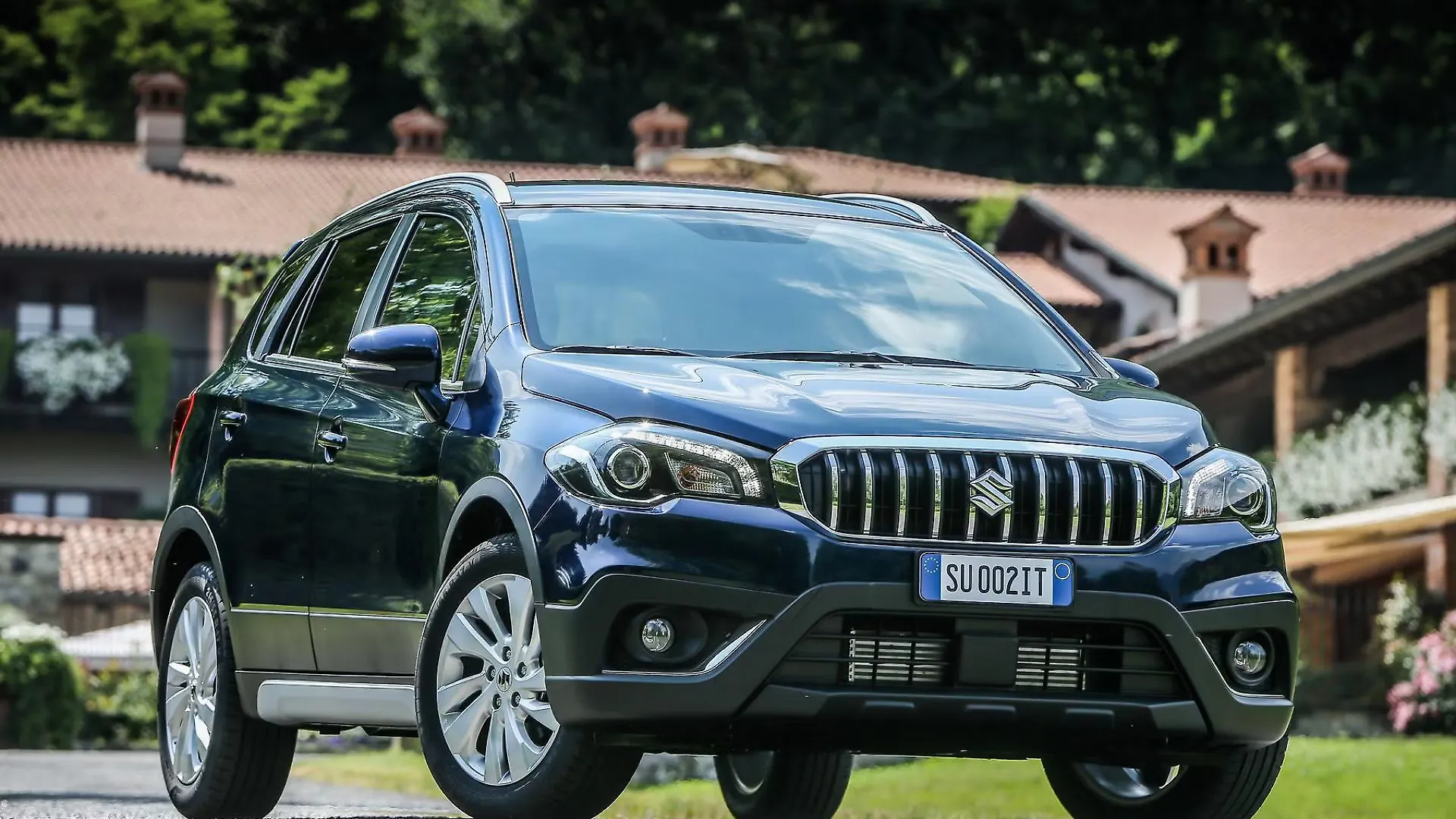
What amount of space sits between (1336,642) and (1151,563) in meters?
25.8

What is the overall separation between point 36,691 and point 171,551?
1818 centimetres

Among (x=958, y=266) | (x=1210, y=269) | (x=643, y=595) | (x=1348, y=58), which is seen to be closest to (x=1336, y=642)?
(x=1210, y=269)

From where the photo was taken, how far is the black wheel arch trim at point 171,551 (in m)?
7.96

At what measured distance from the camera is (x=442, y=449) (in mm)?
6676

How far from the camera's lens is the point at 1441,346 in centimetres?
2703

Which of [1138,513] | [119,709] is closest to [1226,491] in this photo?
[1138,513]

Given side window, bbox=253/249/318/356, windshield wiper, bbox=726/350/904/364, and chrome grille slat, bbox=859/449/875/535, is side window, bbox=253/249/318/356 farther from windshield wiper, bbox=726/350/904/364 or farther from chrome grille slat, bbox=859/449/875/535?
chrome grille slat, bbox=859/449/875/535

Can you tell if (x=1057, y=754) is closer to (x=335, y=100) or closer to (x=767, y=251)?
(x=767, y=251)

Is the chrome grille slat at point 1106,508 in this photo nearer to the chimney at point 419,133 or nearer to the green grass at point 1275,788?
the green grass at point 1275,788

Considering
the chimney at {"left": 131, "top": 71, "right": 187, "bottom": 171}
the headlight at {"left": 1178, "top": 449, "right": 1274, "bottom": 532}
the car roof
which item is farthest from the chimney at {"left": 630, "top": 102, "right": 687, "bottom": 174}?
the headlight at {"left": 1178, "top": 449, "right": 1274, "bottom": 532}

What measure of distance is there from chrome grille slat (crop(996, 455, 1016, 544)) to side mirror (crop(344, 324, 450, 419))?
4.94 ft

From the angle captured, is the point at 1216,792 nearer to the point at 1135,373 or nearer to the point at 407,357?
the point at 1135,373

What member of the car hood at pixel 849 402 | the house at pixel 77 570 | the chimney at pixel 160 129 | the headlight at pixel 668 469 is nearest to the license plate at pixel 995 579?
the car hood at pixel 849 402

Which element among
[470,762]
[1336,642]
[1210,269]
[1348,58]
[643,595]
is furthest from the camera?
[1348,58]
